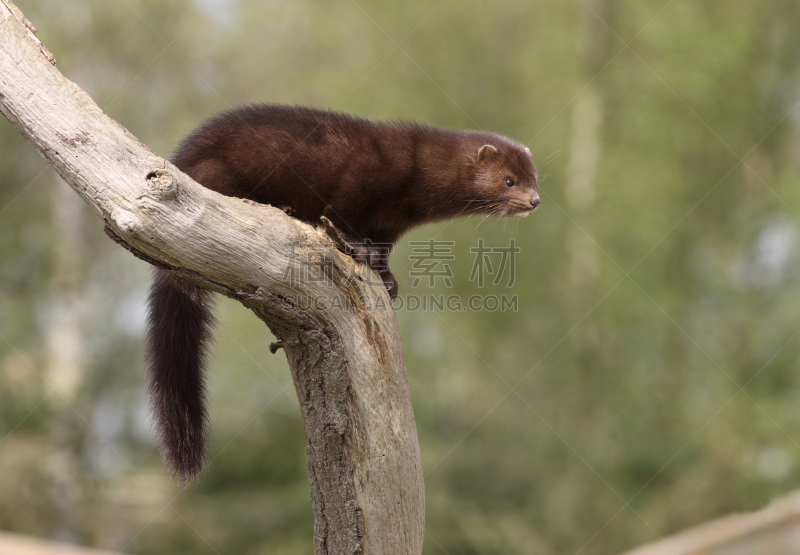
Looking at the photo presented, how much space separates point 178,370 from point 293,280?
0.94 meters

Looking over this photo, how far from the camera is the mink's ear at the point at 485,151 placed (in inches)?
154

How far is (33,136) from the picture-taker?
2734 mm

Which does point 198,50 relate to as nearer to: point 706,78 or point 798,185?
point 706,78

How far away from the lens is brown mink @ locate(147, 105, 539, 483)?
337cm

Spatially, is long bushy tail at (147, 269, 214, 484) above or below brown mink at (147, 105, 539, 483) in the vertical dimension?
below

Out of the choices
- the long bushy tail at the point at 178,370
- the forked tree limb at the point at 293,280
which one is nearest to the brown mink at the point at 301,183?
the long bushy tail at the point at 178,370

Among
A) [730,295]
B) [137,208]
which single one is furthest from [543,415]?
[137,208]

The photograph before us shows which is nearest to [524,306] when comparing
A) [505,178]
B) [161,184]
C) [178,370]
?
[505,178]

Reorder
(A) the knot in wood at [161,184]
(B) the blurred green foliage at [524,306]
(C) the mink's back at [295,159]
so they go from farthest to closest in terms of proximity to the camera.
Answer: (B) the blurred green foliage at [524,306]
(C) the mink's back at [295,159]
(A) the knot in wood at [161,184]

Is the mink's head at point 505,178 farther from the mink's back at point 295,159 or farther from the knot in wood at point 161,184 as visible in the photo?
the knot in wood at point 161,184

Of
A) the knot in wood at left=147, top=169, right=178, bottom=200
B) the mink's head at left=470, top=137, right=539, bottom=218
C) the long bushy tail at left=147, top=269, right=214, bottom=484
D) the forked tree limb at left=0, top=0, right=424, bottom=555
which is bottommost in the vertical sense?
the long bushy tail at left=147, top=269, right=214, bottom=484

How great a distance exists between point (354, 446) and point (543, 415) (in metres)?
6.84

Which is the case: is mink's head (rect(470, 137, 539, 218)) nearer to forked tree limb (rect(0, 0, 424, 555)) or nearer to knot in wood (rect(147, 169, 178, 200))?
forked tree limb (rect(0, 0, 424, 555))

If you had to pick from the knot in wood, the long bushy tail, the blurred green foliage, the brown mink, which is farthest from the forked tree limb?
the blurred green foliage
